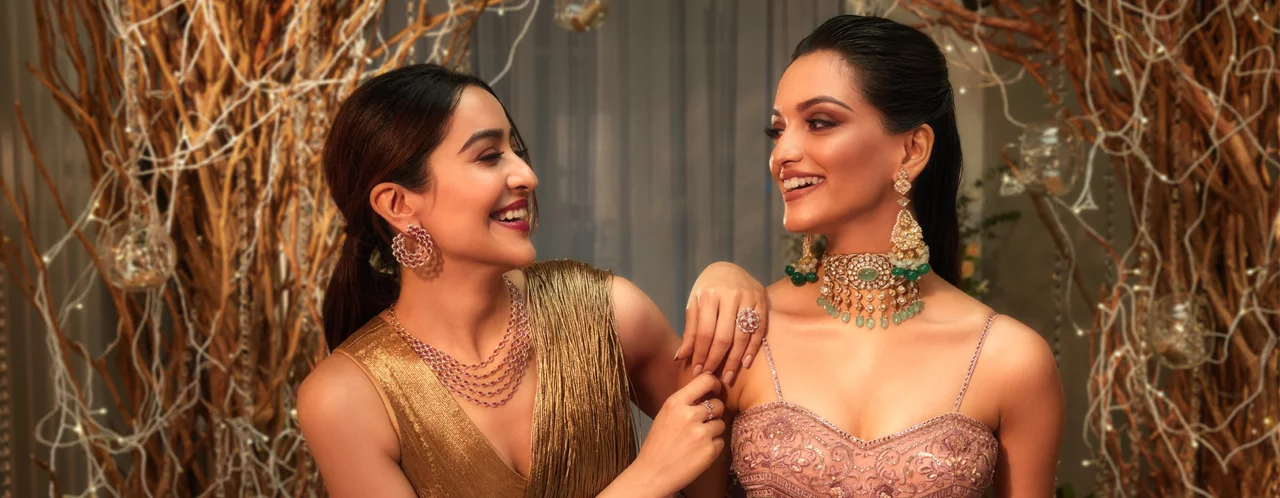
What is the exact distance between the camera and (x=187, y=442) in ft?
8.51

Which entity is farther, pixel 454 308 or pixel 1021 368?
pixel 454 308

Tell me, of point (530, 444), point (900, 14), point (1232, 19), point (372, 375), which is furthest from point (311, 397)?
point (900, 14)

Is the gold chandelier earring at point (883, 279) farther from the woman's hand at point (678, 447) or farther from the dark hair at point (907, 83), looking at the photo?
the woman's hand at point (678, 447)

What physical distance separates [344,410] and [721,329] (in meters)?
0.53

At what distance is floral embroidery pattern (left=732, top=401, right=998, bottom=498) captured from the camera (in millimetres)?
1478

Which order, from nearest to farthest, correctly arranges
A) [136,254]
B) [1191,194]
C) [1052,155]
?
[136,254]
[1052,155]
[1191,194]

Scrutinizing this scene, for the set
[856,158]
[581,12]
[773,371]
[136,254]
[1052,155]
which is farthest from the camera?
[581,12]

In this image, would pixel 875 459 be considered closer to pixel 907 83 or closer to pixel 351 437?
pixel 907 83

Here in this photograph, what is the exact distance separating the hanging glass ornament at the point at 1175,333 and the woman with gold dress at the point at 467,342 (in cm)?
115

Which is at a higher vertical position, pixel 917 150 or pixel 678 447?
pixel 917 150

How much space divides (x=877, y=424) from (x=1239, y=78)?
1513 millimetres

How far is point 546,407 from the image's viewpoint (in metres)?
1.60

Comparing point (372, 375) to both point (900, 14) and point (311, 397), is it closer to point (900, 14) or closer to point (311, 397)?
point (311, 397)

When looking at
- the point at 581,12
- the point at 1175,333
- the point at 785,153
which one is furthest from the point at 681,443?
the point at 581,12
